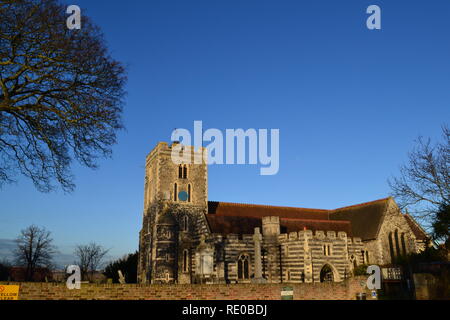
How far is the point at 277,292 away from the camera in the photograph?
18.1 m

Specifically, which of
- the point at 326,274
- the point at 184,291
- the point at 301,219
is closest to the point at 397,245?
the point at 326,274

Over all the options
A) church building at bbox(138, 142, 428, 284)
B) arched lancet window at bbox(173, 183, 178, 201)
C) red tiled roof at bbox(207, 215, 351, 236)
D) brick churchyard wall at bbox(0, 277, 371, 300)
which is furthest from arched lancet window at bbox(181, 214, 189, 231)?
brick churchyard wall at bbox(0, 277, 371, 300)

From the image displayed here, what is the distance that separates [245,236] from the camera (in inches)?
1284

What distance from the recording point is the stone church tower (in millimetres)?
36188

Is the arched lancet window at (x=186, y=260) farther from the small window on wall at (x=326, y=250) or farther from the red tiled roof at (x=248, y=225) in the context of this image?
the small window on wall at (x=326, y=250)

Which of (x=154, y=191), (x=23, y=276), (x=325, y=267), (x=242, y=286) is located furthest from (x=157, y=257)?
(x=23, y=276)

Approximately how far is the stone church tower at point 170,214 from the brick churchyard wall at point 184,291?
16.0 meters

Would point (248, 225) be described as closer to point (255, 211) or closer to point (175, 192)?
point (255, 211)

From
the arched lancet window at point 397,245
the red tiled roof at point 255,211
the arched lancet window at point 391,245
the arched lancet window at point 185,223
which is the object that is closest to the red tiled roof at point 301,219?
the red tiled roof at point 255,211

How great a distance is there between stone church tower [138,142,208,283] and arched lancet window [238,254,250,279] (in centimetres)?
434

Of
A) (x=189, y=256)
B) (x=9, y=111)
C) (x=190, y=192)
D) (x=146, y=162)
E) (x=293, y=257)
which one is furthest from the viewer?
(x=146, y=162)

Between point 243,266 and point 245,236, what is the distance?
2.46 meters
